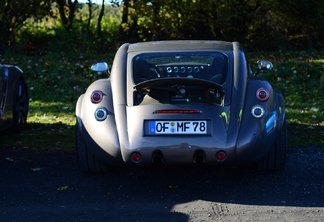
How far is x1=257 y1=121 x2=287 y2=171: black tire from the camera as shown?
21.7 ft

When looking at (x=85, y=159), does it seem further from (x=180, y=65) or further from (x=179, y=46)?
(x=179, y=46)

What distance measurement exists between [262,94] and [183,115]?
0.83 m

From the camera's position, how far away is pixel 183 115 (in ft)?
19.8

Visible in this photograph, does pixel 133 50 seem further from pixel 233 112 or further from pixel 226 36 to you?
pixel 226 36

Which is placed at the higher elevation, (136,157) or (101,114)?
(101,114)

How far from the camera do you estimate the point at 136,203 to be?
574 centimetres

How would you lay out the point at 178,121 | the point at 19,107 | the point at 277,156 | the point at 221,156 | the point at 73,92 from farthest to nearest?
the point at 73,92 → the point at 19,107 → the point at 277,156 → the point at 178,121 → the point at 221,156

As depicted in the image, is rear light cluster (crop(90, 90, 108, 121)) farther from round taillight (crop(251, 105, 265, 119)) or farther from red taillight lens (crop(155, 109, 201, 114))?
round taillight (crop(251, 105, 265, 119))

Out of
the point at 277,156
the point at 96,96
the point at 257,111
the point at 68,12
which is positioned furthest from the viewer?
the point at 68,12

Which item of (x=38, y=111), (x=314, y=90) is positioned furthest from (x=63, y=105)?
(x=314, y=90)

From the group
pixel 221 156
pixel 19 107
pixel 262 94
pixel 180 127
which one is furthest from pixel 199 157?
pixel 19 107

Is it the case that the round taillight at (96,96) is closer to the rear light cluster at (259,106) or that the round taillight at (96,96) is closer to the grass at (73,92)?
the rear light cluster at (259,106)

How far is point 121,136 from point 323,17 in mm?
12131

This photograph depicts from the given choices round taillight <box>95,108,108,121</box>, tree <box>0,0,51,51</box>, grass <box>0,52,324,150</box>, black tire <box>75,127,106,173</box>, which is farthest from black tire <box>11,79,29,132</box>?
tree <box>0,0,51,51</box>
